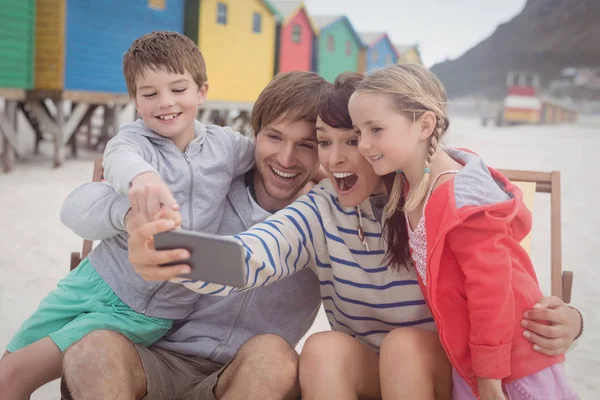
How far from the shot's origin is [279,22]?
16.7m

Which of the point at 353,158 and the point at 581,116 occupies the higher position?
the point at 581,116

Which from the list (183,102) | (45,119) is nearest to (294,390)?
(183,102)

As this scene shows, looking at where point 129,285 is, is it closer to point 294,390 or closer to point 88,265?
point 88,265

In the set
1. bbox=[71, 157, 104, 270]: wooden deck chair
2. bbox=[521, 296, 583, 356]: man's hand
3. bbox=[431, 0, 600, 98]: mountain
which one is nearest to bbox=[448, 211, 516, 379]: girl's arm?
bbox=[521, 296, 583, 356]: man's hand

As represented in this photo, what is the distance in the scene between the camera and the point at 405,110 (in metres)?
2.06

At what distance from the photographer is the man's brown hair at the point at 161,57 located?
234 centimetres

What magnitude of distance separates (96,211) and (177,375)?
0.65 metres

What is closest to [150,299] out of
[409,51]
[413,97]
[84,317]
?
[84,317]

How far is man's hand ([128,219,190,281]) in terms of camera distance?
1718 millimetres

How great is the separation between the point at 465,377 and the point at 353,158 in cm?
80

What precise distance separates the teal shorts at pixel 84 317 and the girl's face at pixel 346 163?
822mm

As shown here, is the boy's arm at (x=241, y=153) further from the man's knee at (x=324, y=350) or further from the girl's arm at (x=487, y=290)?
the girl's arm at (x=487, y=290)

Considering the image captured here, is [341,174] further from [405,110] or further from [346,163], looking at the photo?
[405,110]

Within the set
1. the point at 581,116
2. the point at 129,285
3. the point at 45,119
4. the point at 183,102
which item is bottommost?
the point at 129,285
